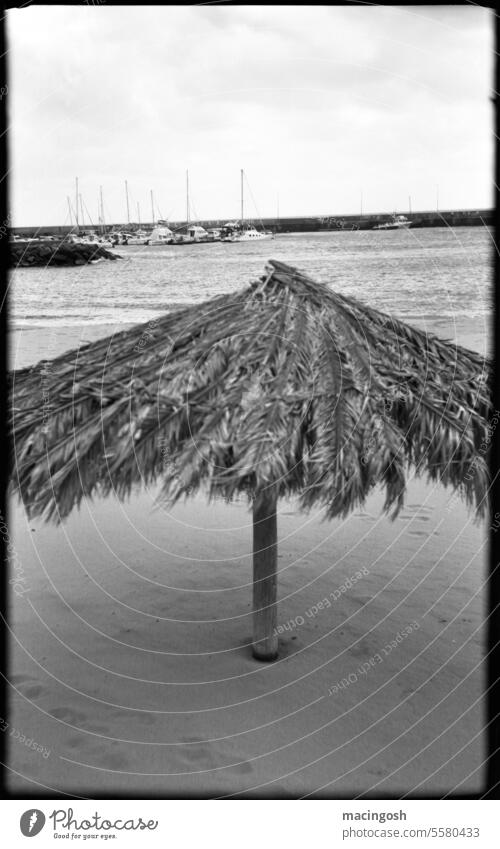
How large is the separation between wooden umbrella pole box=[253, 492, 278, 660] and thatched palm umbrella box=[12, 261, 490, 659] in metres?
0.01

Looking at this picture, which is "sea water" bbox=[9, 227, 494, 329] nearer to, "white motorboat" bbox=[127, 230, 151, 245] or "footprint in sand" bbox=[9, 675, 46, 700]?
"white motorboat" bbox=[127, 230, 151, 245]

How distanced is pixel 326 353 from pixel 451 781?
1908 millimetres

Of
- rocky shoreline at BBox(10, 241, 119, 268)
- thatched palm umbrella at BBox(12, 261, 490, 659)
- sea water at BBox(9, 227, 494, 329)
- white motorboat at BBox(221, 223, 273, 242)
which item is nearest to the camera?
thatched palm umbrella at BBox(12, 261, 490, 659)

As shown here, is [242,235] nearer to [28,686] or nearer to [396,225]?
[396,225]

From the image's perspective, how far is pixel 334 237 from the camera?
33.8 meters

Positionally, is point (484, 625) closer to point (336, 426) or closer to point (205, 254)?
point (336, 426)

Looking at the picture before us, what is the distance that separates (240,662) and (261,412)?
61.6 inches

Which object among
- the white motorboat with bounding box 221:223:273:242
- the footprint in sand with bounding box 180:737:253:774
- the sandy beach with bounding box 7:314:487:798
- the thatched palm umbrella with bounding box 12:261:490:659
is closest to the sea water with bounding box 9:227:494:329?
the white motorboat with bounding box 221:223:273:242

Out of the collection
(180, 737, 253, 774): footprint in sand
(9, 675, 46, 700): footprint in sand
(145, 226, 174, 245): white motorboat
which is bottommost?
(180, 737, 253, 774): footprint in sand

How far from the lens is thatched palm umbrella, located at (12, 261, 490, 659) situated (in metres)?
2.81

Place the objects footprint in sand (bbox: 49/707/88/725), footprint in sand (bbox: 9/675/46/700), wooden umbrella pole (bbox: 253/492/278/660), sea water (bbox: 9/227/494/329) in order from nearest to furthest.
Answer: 1. footprint in sand (bbox: 49/707/88/725)
2. footprint in sand (bbox: 9/675/46/700)
3. wooden umbrella pole (bbox: 253/492/278/660)
4. sea water (bbox: 9/227/494/329)

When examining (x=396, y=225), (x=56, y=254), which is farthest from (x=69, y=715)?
(x=56, y=254)

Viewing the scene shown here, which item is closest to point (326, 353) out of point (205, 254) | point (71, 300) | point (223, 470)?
point (223, 470)

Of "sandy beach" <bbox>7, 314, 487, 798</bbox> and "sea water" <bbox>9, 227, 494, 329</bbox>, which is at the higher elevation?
"sea water" <bbox>9, 227, 494, 329</bbox>
